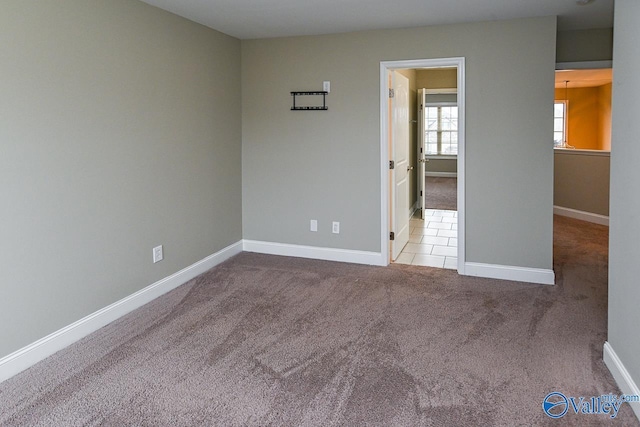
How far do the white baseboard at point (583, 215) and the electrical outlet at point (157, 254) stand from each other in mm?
5770

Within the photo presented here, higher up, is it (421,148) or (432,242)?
(421,148)

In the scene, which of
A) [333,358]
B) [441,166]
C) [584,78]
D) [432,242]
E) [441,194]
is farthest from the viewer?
[441,166]

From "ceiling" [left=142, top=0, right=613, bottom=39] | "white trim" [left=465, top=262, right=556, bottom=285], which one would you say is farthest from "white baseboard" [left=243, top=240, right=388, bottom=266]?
"ceiling" [left=142, top=0, right=613, bottom=39]

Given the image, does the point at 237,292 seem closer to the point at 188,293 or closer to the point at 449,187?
the point at 188,293

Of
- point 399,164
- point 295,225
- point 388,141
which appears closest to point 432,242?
point 399,164

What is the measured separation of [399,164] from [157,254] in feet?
8.67

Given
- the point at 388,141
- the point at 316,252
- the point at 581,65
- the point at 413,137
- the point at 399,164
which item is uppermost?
the point at 581,65

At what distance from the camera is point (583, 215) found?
694 centimetres

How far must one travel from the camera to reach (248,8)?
3672 millimetres

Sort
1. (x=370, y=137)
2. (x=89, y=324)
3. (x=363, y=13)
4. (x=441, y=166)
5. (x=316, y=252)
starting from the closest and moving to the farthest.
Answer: (x=89, y=324) → (x=363, y=13) → (x=370, y=137) → (x=316, y=252) → (x=441, y=166)

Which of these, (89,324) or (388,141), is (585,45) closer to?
(388,141)

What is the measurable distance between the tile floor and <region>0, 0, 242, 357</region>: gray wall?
2.14 m

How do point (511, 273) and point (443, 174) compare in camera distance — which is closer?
point (511, 273)

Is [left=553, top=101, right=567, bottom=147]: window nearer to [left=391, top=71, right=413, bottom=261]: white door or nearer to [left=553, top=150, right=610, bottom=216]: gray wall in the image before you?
[left=553, top=150, right=610, bottom=216]: gray wall
